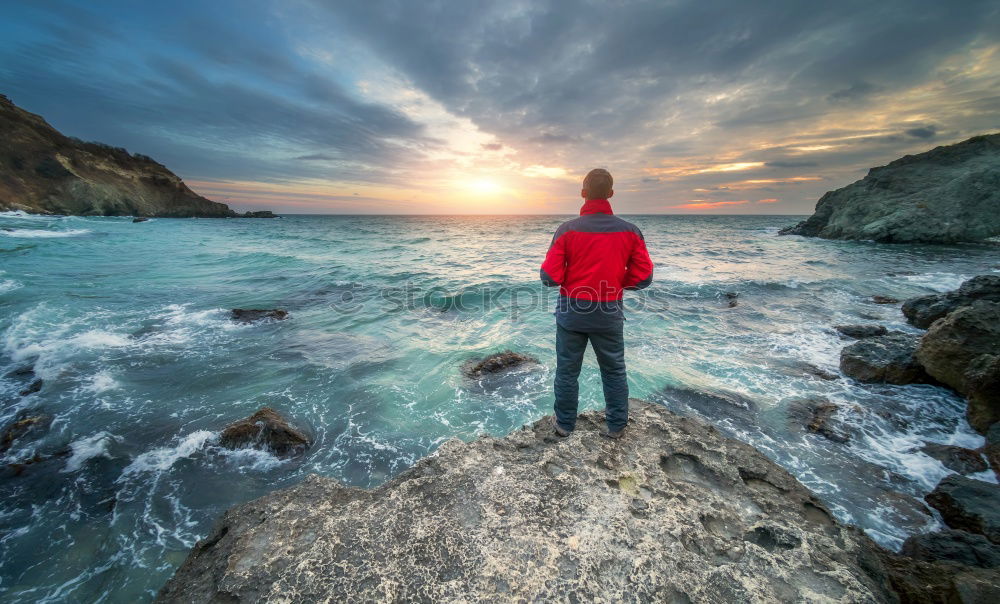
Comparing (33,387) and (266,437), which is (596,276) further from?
(33,387)

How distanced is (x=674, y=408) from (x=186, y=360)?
10659 millimetres

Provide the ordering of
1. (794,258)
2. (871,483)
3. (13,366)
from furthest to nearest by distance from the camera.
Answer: (794,258), (13,366), (871,483)

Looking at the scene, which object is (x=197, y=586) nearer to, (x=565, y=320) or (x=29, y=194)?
(x=565, y=320)

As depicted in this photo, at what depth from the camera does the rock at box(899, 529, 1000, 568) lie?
2.77 meters

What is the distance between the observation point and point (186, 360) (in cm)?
791

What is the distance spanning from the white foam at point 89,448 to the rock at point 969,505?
34.6 ft

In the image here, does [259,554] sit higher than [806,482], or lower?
higher

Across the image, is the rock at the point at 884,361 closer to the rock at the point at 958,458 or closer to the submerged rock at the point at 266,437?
the rock at the point at 958,458

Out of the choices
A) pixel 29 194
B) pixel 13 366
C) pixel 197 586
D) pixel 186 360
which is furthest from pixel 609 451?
pixel 29 194

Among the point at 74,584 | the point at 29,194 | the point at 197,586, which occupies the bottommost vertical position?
the point at 74,584

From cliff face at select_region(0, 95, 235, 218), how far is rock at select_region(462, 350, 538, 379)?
77954mm

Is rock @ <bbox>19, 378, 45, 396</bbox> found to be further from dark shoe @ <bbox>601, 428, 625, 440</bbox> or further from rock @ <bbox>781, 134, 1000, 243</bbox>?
rock @ <bbox>781, 134, 1000, 243</bbox>

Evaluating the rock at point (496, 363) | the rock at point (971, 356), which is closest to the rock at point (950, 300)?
the rock at point (971, 356)

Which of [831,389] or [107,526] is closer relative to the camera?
[107,526]
